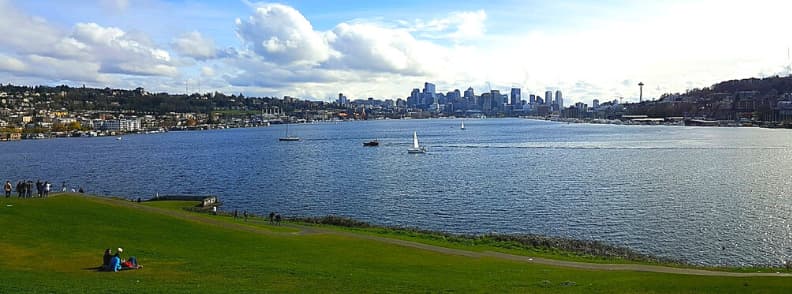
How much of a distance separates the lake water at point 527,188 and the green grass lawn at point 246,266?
552 inches

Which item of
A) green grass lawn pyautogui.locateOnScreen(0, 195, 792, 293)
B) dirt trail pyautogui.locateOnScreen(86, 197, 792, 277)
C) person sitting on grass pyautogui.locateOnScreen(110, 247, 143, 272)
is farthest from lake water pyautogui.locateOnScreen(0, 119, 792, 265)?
person sitting on grass pyautogui.locateOnScreen(110, 247, 143, 272)

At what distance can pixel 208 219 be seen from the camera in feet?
111

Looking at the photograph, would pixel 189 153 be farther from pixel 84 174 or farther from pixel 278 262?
pixel 278 262

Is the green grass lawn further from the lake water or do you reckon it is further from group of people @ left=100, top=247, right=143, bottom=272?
the lake water

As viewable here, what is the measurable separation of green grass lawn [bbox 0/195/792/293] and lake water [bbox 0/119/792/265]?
14027 millimetres

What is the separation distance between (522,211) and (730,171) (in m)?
35.7

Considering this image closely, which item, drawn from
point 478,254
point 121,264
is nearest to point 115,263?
point 121,264

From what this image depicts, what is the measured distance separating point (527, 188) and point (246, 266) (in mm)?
40902

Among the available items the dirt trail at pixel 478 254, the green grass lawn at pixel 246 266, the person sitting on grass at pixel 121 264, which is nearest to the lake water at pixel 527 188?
the dirt trail at pixel 478 254

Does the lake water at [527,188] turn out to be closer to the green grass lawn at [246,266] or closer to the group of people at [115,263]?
the green grass lawn at [246,266]

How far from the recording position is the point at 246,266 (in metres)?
20.8

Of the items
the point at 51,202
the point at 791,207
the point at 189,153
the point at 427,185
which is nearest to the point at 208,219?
Result: the point at 51,202

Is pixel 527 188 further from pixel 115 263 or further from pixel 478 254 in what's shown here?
pixel 115 263

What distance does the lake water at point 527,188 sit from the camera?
38375 mm
